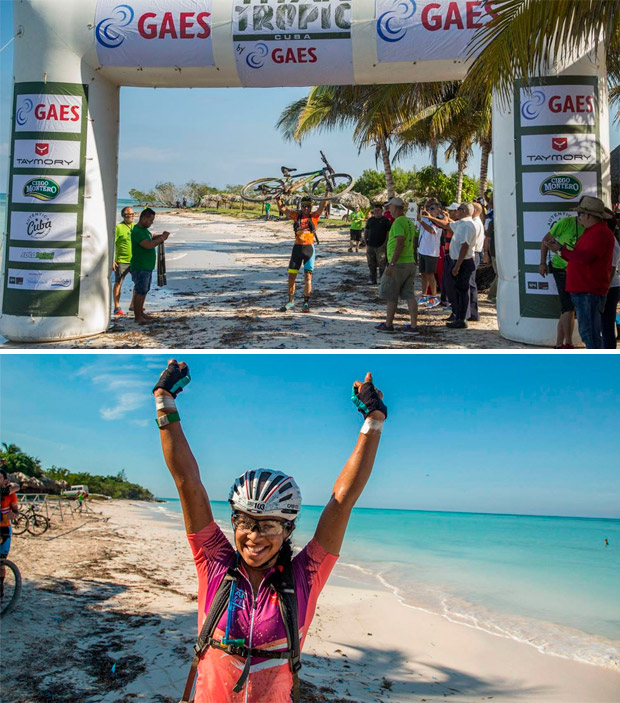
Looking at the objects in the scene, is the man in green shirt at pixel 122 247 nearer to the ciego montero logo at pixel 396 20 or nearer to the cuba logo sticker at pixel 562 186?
the ciego montero logo at pixel 396 20

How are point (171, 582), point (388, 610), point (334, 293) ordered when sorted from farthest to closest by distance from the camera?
point (334, 293) < point (388, 610) < point (171, 582)

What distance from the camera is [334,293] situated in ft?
34.6

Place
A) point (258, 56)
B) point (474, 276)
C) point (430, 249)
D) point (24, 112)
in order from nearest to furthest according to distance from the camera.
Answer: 1. point (258, 56)
2. point (24, 112)
3. point (474, 276)
4. point (430, 249)

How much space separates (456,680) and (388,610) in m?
2.40

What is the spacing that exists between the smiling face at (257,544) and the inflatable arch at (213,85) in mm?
5570

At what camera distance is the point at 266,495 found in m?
2.05

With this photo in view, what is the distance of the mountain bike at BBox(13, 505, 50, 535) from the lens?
9406 mm

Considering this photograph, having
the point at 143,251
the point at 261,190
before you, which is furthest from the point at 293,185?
the point at 143,251

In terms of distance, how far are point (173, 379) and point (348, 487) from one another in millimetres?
649

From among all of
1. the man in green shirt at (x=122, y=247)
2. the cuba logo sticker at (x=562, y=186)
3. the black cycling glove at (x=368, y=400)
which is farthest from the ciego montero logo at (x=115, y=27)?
the black cycling glove at (x=368, y=400)

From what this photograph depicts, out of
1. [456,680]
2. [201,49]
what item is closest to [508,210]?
[201,49]

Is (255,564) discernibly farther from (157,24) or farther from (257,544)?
(157,24)

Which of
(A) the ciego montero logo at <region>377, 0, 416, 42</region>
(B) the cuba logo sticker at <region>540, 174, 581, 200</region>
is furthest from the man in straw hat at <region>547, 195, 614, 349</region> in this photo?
(A) the ciego montero logo at <region>377, 0, 416, 42</region>

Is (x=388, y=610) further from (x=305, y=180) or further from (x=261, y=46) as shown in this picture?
(x=305, y=180)
